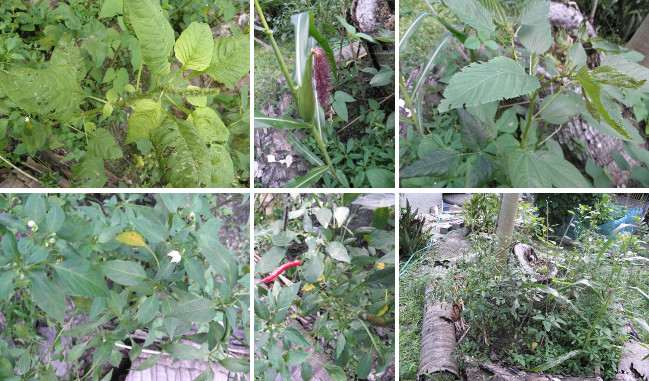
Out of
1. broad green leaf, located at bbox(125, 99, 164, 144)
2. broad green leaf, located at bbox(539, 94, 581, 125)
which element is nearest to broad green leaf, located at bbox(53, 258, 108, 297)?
broad green leaf, located at bbox(125, 99, 164, 144)

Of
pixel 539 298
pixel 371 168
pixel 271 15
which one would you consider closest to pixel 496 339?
→ pixel 539 298

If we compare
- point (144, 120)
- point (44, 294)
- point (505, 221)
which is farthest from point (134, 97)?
point (505, 221)

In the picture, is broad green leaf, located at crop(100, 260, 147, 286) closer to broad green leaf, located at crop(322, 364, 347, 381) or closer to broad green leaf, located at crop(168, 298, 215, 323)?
broad green leaf, located at crop(168, 298, 215, 323)

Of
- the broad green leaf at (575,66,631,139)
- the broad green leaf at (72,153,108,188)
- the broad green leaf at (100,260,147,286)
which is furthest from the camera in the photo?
the broad green leaf at (72,153,108,188)

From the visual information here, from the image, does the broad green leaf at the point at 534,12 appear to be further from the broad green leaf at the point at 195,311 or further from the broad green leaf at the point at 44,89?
the broad green leaf at the point at 44,89

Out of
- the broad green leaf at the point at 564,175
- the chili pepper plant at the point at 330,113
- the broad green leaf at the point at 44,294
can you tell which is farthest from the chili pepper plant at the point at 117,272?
the broad green leaf at the point at 564,175

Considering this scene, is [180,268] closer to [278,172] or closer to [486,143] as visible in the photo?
[278,172]
